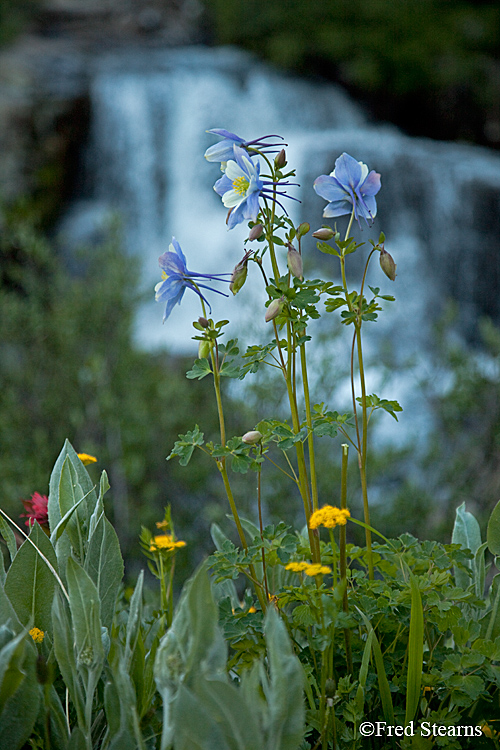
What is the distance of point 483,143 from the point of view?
847cm

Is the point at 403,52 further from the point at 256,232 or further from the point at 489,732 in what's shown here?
the point at 489,732

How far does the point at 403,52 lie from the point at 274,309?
30.1ft

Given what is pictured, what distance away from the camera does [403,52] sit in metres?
8.55

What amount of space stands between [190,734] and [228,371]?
17.1 inches

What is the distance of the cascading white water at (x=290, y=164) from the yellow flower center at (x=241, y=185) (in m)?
4.82

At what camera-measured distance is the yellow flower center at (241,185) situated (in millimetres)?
816

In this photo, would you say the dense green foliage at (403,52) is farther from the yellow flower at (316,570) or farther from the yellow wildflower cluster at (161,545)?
the yellow flower at (316,570)

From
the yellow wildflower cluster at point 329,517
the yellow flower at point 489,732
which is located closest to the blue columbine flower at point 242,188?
the yellow wildflower cluster at point 329,517

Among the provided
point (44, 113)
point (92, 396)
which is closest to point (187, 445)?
point (92, 396)

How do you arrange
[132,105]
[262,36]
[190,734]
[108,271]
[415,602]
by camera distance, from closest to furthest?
[190,734] → [415,602] → [108,271] → [132,105] → [262,36]

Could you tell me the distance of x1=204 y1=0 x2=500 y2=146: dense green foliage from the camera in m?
8.49

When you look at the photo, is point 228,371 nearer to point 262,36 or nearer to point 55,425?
point 55,425

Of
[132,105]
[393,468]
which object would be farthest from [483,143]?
[393,468]

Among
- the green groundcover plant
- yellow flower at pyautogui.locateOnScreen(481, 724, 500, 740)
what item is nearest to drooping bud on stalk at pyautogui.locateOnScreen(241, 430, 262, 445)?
the green groundcover plant
